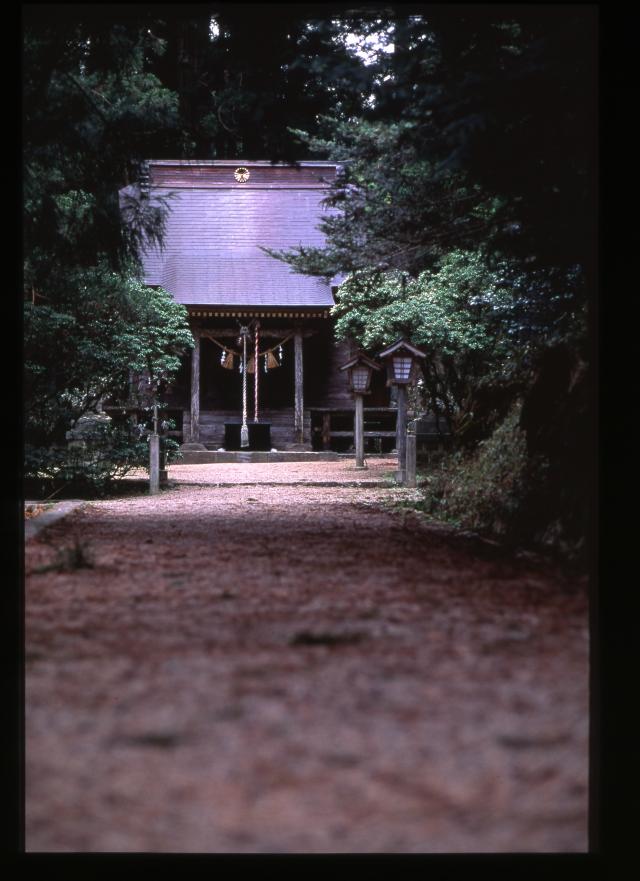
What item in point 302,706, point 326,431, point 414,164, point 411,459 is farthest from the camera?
point 326,431

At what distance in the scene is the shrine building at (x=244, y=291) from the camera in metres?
17.5

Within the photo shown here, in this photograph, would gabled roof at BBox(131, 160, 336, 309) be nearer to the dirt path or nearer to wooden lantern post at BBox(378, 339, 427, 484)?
wooden lantern post at BBox(378, 339, 427, 484)

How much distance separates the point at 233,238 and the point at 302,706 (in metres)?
16.4

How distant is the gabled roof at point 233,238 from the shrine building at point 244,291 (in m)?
0.02

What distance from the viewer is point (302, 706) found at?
2252mm

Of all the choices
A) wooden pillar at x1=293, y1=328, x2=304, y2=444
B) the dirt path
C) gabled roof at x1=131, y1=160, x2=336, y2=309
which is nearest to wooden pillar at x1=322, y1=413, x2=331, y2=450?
wooden pillar at x1=293, y1=328, x2=304, y2=444

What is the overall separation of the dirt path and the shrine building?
13.7m

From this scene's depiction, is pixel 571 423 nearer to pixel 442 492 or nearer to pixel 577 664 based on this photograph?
pixel 577 664

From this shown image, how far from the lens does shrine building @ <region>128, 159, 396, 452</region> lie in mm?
17531

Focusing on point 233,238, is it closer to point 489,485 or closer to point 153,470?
point 153,470

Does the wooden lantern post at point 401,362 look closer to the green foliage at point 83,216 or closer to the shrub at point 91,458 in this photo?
the green foliage at point 83,216

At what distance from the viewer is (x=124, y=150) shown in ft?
20.8

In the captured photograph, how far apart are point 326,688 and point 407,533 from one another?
3491 millimetres

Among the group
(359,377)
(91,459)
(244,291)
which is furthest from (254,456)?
(91,459)
